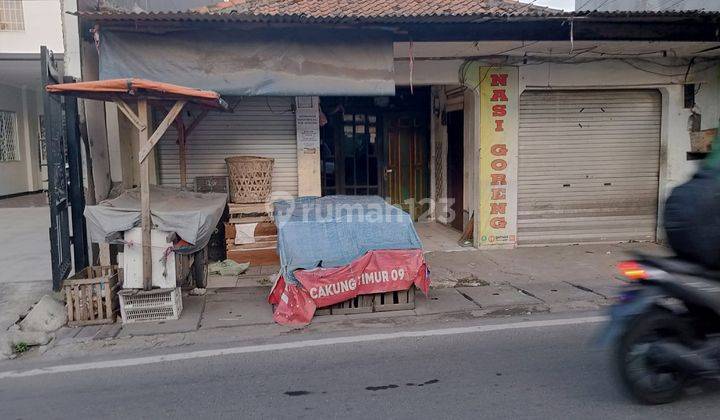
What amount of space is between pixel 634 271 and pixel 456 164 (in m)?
7.24

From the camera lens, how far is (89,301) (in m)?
→ 6.03

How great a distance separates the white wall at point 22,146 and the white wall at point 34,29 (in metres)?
2.25

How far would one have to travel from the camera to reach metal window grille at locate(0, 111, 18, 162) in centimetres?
1711

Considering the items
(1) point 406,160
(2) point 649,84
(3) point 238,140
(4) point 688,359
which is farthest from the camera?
(1) point 406,160

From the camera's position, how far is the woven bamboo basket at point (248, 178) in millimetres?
8328

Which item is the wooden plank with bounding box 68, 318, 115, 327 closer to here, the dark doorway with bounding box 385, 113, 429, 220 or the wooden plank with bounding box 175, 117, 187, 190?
the wooden plank with bounding box 175, 117, 187, 190

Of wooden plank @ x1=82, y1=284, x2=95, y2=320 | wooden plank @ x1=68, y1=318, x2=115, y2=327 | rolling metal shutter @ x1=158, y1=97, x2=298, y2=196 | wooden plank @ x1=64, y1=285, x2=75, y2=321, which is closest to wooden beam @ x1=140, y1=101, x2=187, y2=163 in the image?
wooden plank @ x1=82, y1=284, x2=95, y2=320

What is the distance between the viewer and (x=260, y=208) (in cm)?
845

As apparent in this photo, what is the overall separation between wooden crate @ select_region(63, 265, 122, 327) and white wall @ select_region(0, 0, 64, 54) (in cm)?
1201

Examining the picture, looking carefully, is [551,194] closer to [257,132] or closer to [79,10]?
[257,132]

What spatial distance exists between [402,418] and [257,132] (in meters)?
6.52

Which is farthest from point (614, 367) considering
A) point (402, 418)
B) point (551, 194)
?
point (551, 194)

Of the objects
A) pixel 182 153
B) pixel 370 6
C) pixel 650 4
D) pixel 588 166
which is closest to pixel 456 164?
pixel 588 166

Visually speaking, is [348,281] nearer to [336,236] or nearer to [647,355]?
[336,236]
